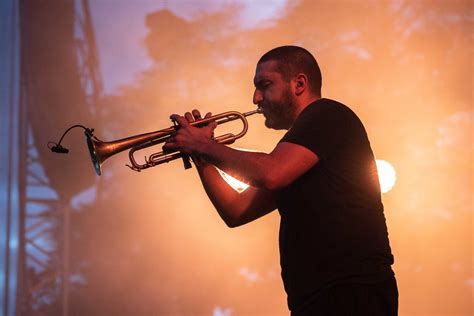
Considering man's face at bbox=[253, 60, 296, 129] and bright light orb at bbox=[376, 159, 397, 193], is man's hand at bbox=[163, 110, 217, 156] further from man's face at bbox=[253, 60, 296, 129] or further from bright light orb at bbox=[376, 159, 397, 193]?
bright light orb at bbox=[376, 159, 397, 193]

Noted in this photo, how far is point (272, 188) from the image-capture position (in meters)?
2.32

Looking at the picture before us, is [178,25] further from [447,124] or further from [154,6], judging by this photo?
[447,124]

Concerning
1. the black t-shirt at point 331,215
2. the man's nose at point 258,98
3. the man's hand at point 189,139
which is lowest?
the black t-shirt at point 331,215

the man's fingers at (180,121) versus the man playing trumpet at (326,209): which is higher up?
the man's fingers at (180,121)

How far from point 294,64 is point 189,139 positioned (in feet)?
2.09

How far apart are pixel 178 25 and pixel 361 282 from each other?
4.24 metres

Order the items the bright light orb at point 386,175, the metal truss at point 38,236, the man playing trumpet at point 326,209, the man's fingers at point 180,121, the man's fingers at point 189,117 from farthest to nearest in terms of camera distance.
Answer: the bright light orb at point 386,175 → the metal truss at point 38,236 → the man's fingers at point 189,117 → the man's fingers at point 180,121 → the man playing trumpet at point 326,209

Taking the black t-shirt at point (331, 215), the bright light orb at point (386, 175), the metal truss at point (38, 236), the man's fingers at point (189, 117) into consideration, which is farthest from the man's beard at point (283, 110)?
the bright light orb at point (386, 175)

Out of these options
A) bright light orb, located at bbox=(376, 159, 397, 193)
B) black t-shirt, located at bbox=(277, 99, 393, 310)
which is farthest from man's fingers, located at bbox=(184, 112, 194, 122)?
bright light orb, located at bbox=(376, 159, 397, 193)

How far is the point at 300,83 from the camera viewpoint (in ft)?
8.98

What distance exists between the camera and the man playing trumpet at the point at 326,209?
224 cm

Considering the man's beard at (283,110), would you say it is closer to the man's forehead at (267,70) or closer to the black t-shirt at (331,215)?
the man's forehead at (267,70)

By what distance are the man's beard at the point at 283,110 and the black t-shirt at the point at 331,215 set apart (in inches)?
10.1

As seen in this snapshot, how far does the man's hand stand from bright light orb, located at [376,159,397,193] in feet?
12.0
